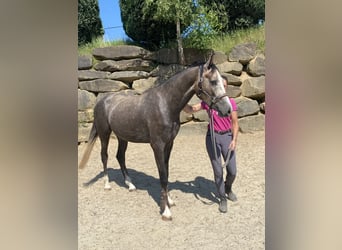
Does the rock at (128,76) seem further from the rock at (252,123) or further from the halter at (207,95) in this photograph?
the rock at (252,123)

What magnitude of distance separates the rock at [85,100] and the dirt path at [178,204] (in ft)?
0.63

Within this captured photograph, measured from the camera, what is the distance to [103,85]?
1.79m

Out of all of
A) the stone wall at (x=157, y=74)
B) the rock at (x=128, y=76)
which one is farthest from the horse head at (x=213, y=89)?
the rock at (x=128, y=76)

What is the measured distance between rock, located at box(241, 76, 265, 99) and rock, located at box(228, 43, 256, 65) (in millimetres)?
111

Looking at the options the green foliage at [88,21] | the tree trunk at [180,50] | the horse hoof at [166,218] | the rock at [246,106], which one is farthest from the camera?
the rock at [246,106]

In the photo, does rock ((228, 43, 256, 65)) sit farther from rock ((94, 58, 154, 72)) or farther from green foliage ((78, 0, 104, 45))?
green foliage ((78, 0, 104, 45))

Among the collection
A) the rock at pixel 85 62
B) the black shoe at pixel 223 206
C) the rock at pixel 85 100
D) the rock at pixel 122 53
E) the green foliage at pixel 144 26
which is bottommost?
the black shoe at pixel 223 206

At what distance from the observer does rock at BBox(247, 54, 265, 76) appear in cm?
167

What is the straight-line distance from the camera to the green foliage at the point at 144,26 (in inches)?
62.7

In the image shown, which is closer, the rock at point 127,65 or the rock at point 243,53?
the rock at point 243,53

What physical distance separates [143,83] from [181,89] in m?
0.29
